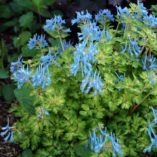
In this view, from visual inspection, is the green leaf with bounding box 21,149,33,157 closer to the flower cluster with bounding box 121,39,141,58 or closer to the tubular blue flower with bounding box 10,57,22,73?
the tubular blue flower with bounding box 10,57,22,73

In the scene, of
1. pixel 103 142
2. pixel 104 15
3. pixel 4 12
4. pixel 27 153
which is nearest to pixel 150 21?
pixel 104 15

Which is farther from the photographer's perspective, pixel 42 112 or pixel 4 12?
pixel 4 12

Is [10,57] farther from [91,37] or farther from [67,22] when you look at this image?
[91,37]

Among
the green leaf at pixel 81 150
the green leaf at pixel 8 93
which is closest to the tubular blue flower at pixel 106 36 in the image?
the green leaf at pixel 81 150

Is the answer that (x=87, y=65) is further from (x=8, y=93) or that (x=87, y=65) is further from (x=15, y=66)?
(x=8, y=93)

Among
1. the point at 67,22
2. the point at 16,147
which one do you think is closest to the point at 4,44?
the point at 67,22

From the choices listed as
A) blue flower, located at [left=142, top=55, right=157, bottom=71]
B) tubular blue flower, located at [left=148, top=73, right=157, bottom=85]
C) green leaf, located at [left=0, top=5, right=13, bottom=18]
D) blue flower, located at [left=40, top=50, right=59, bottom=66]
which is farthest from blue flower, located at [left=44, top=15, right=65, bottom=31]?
green leaf, located at [left=0, top=5, right=13, bottom=18]
